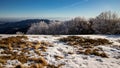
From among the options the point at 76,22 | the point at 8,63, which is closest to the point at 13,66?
the point at 8,63

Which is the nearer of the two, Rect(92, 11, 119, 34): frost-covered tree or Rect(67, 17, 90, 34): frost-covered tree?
Rect(92, 11, 119, 34): frost-covered tree

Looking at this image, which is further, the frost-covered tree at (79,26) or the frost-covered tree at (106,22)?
the frost-covered tree at (79,26)

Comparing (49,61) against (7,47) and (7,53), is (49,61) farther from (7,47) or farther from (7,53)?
(7,47)

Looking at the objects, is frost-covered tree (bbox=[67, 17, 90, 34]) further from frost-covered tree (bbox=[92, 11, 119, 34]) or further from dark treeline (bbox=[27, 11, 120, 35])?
frost-covered tree (bbox=[92, 11, 119, 34])

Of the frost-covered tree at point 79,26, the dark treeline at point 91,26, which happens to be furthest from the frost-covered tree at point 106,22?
the frost-covered tree at point 79,26

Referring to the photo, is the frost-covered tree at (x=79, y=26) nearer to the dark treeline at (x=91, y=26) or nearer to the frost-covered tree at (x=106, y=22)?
the dark treeline at (x=91, y=26)

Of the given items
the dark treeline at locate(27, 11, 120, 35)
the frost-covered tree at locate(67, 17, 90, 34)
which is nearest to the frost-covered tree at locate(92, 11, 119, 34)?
the dark treeline at locate(27, 11, 120, 35)

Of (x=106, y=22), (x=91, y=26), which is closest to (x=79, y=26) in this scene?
(x=91, y=26)

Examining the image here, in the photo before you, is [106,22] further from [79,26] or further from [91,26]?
[79,26]

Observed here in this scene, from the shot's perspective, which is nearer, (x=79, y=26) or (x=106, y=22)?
(x=106, y=22)
